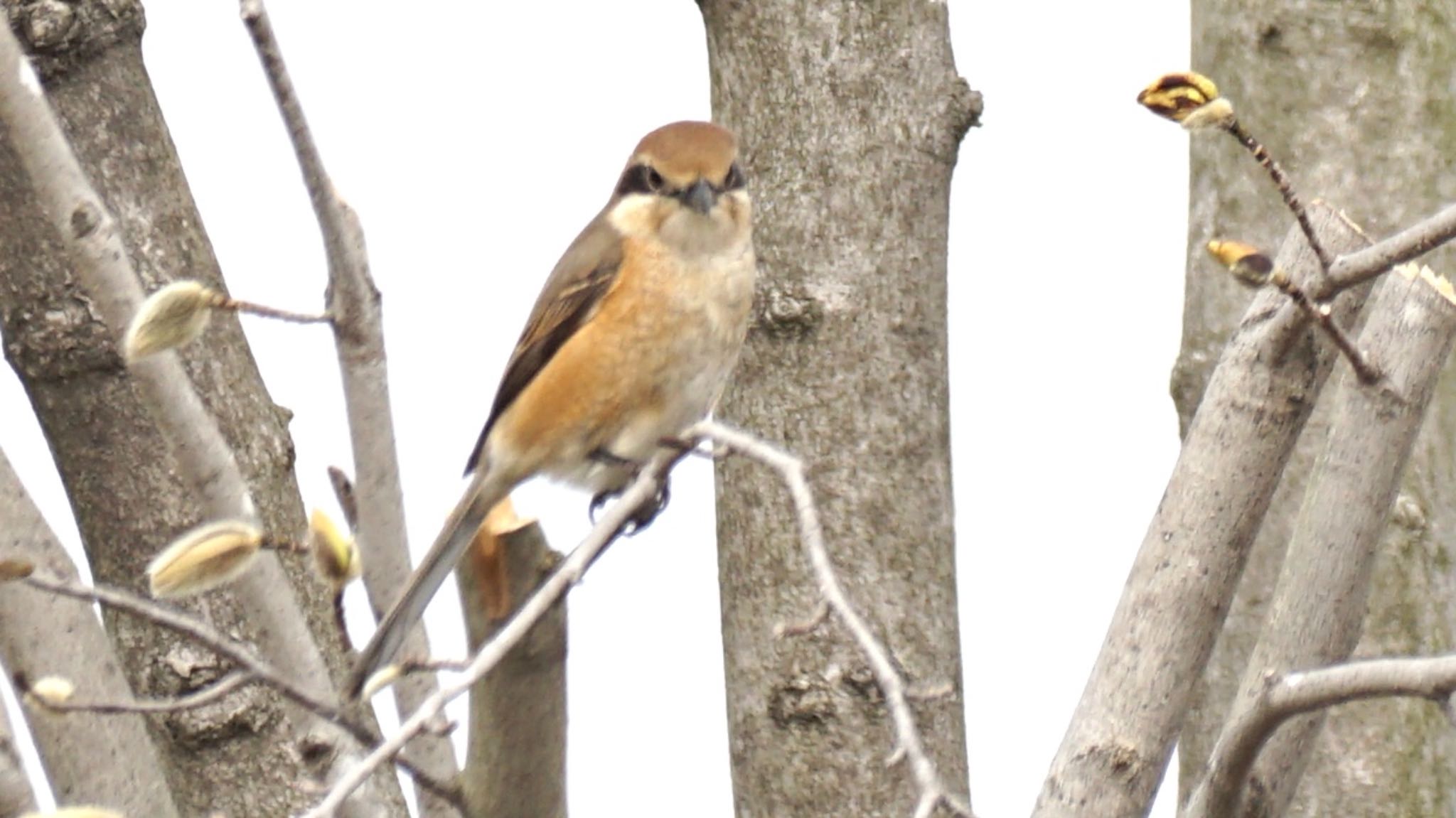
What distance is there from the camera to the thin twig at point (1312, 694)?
164 cm

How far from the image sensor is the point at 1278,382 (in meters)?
2.00

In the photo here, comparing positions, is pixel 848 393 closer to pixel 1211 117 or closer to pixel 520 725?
pixel 520 725

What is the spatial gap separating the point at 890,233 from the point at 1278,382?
0.77m

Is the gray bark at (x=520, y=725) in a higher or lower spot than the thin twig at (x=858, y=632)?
lower

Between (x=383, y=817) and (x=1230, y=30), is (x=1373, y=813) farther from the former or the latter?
(x=383, y=817)

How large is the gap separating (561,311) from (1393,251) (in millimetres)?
1345

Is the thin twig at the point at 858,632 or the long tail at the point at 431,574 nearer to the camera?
the thin twig at the point at 858,632

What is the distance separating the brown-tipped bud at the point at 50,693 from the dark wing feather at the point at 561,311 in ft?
3.09

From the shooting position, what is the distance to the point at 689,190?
2682mm

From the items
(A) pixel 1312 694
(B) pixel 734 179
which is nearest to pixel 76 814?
(A) pixel 1312 694

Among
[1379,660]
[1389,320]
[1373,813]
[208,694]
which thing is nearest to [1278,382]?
[1389,320]

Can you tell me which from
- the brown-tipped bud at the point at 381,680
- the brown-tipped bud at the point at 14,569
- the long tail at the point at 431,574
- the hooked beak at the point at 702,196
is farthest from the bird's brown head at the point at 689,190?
the brown-tipped bud at the point at 14,569

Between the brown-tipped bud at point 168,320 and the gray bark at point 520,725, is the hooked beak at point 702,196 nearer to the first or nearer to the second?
the gray bark at point 520,725

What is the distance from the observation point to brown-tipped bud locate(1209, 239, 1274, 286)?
1744 millimetres
